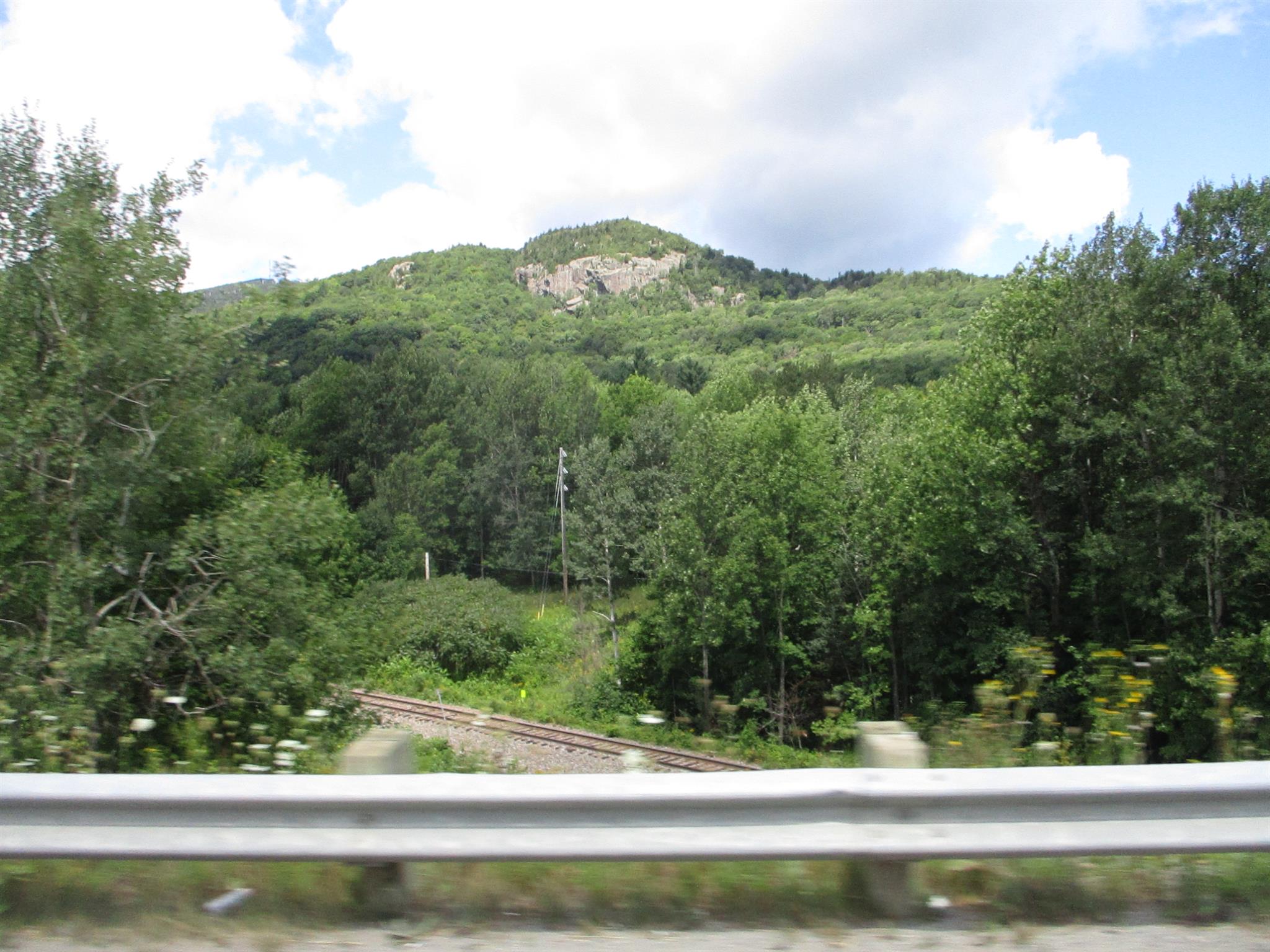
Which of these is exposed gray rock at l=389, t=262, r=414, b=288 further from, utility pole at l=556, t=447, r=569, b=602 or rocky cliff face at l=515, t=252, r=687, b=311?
utility pole at l=556, t=447, r=569, b=602

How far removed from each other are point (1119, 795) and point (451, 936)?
2.23 metres

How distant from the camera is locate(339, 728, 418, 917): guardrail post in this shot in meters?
3.10

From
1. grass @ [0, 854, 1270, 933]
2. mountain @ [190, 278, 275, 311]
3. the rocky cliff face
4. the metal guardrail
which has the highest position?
the rocky cliff face

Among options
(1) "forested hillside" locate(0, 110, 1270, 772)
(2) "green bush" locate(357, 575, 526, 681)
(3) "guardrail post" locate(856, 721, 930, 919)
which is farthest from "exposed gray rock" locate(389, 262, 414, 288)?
(3) "guardrail post" locate(856, 721, 930, 919)

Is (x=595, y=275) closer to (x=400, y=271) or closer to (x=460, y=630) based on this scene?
(x=400, y=271)

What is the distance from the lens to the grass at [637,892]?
3074 millimetres

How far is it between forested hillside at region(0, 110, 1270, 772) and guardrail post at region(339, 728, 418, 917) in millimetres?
1235

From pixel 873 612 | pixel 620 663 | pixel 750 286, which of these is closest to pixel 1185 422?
pixel 873 612

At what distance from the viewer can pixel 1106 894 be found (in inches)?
123

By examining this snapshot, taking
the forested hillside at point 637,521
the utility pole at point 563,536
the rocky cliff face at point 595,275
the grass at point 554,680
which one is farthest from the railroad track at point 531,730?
the rocky cliff face at point 595,275

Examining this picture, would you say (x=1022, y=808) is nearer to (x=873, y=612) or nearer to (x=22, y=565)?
(x=22, y=565)

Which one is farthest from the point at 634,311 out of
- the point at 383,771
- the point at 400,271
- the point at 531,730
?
the point at 383,771

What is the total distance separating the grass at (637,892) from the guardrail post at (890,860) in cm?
7

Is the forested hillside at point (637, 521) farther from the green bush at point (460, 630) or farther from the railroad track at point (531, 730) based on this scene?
the railroad track at point (531, 730)
